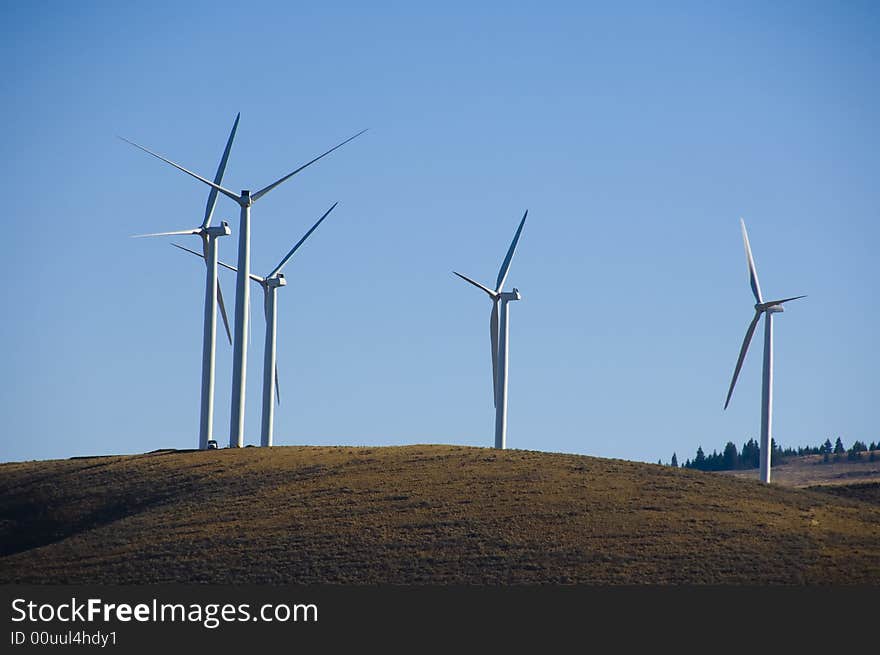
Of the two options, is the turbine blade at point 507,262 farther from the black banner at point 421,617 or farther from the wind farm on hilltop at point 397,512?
the black banner at point 421,617

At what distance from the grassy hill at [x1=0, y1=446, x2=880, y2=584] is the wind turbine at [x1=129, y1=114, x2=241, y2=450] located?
11.0 ft

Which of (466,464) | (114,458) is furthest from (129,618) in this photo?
(114,458)

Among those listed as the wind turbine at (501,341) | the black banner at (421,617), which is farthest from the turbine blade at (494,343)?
the black banner at (421,617)

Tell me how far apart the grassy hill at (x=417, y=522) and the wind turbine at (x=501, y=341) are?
4740mm

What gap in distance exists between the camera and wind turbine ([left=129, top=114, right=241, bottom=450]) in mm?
109875

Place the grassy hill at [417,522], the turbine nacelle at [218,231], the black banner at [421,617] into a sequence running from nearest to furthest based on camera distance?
the black banner at [421,617] < the grassy hill at [417,522] < the turbine nacelle at [218,231]

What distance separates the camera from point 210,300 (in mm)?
109938

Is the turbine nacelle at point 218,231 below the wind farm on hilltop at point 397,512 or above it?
above

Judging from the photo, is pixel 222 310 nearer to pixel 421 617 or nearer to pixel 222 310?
pixel 222 310

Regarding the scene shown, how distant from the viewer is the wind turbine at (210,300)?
10988 cm

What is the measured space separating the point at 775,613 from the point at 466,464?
38.4 metres

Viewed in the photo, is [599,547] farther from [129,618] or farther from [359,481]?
[129,618]

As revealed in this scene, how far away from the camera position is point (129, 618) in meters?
69.9

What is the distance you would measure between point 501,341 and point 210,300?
24.1 meters
